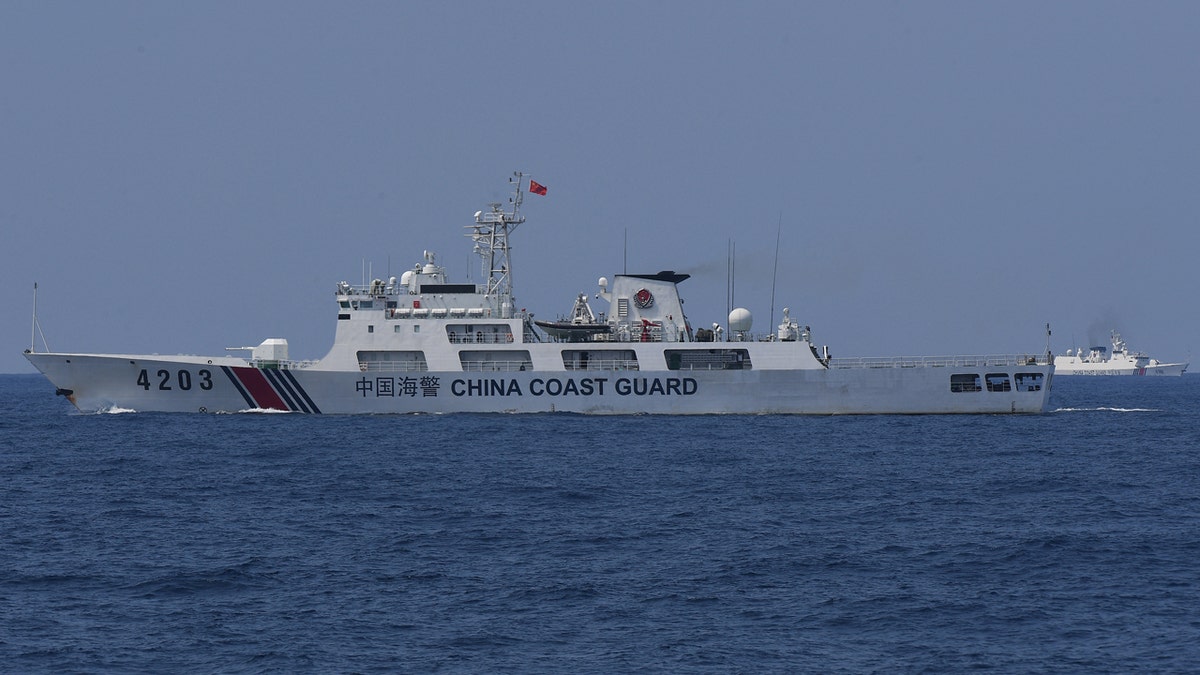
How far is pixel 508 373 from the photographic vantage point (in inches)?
1741

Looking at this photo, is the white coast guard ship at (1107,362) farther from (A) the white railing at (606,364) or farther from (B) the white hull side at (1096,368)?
(A) the white railing at (606,364)

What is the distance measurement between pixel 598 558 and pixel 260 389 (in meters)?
27.6

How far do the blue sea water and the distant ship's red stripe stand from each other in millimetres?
8458

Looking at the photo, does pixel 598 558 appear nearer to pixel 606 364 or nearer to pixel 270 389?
pixel 606 364

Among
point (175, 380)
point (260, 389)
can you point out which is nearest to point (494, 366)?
point (260, 389)

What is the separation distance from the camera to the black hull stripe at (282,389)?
4400 cm

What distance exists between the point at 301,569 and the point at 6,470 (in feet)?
54.1

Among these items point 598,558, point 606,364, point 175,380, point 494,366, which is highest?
point 606,364

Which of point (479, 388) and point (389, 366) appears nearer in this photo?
point (479, 388)

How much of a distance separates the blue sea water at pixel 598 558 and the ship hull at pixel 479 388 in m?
8.52

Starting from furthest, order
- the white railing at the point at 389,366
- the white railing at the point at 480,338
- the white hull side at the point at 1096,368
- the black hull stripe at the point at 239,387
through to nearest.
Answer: the white hull side at the point at 1096,368 < the white railing at the point at 480,338 < the white railing at the point at 389,366 < the black hull stripe at the point at 239,387

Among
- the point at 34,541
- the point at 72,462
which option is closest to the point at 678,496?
the point at 34,541

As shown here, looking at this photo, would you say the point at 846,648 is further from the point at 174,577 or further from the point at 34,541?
the point at 34,541

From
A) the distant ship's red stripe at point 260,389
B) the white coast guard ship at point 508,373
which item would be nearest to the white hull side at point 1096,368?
the white coast guard ship at point 508,373
